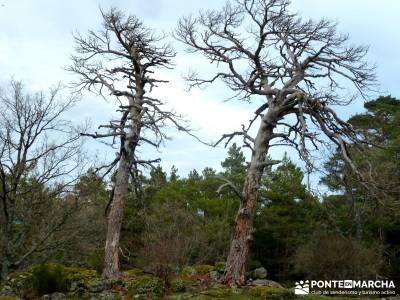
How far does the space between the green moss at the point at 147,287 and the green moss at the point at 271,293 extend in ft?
8.51

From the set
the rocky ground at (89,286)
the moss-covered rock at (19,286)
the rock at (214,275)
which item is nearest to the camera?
the rocky ground at (89,286)

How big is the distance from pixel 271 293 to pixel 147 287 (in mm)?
3358

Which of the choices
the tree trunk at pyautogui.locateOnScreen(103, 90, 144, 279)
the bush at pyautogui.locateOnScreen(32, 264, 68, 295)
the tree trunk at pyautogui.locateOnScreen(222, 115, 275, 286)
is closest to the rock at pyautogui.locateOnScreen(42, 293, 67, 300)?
the bush at pyautogui.locateOnScreen(32, 264, 68, 295)

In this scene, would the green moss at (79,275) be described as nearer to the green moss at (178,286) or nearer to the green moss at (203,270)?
the green moss at (178,286)

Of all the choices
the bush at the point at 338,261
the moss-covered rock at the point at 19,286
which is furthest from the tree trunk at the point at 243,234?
the bush at the point at 338,261

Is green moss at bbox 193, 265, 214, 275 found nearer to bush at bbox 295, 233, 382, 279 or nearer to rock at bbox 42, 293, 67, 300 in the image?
rock at bbox 42, 293, 67, 300

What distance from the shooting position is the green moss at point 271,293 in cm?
1199

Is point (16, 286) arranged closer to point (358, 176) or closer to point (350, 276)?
point (358, 176)

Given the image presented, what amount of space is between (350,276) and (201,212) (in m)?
17.4

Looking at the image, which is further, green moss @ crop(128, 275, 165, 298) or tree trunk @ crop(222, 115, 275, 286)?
green moss @ crop(128, 275, 165, 298)

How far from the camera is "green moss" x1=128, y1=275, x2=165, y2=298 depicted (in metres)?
13.2

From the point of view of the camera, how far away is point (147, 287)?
13.3 m

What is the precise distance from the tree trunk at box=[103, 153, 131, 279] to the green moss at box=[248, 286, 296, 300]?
4866mm

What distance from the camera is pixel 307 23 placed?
552 inches
